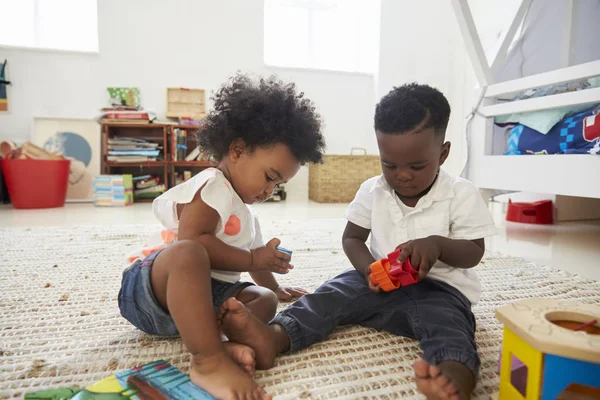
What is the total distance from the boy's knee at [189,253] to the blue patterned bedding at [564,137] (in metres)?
1.26

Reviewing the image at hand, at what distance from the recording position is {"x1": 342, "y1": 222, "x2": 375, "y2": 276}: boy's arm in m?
0.75

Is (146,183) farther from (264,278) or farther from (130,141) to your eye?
(264,278)

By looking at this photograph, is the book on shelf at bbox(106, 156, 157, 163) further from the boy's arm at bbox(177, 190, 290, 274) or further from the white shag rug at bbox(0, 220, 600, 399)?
the boy's arm at bbox(177, 190, 290, 274)

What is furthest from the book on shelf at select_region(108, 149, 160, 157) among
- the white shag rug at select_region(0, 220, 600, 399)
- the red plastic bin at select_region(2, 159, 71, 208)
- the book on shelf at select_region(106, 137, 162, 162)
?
the white shag rug at select_region(0, 220, 600, 399)

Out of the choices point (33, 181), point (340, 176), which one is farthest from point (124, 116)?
point (340, 176)

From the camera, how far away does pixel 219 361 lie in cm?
52

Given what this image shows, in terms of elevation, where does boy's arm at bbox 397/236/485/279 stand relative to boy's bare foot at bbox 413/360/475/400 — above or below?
above

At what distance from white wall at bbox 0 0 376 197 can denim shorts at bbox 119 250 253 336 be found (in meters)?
2.91

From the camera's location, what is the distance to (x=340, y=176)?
320 centimetres

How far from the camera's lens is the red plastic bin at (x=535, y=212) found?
2102 mm

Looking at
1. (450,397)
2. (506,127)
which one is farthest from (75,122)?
(450,397)

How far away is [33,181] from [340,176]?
2.08 metres

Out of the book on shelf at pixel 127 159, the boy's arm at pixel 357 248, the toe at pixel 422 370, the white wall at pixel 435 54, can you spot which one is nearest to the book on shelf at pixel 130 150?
the book on shelf at pixel 127 159

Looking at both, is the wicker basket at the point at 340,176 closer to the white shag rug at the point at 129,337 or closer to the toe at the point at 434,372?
the white shag rug at the point at 129,337
